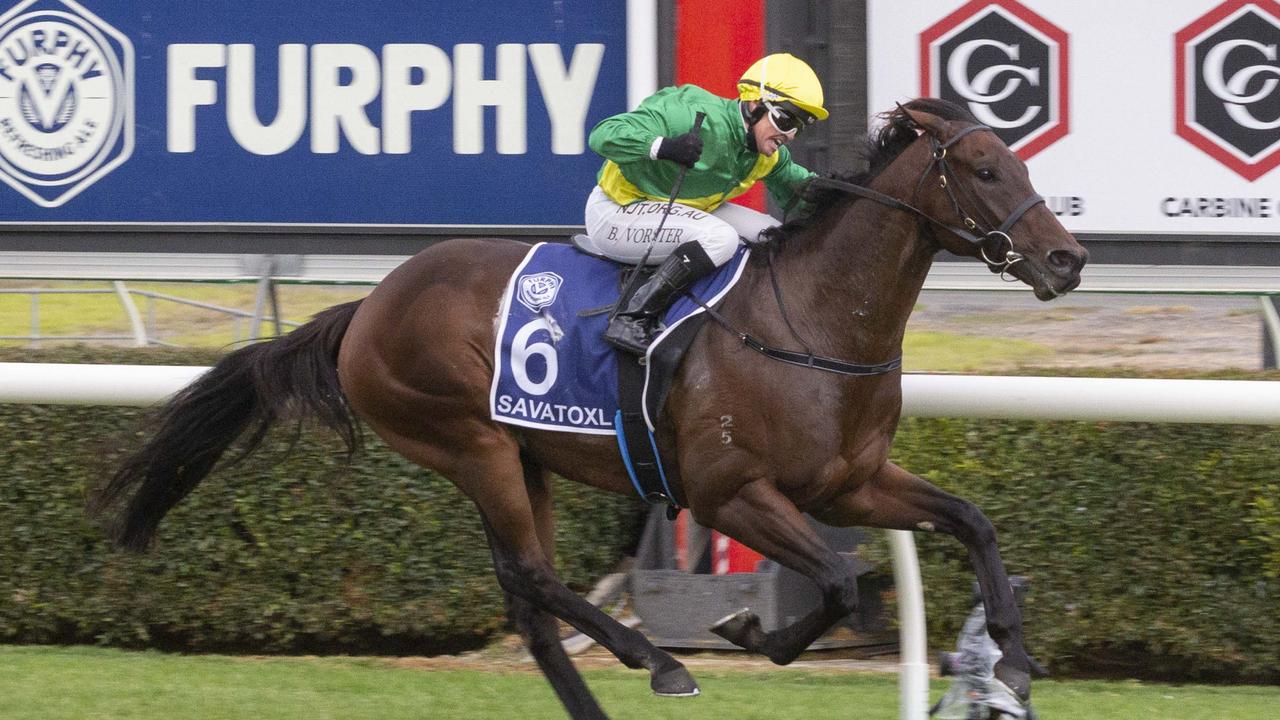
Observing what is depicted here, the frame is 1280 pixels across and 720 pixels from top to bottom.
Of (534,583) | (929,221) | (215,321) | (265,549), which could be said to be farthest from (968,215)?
(215,321)

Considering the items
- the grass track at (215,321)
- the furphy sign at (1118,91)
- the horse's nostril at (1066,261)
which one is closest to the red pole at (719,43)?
the furphy sign at (1118,91)

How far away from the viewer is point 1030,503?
4664 millimetres

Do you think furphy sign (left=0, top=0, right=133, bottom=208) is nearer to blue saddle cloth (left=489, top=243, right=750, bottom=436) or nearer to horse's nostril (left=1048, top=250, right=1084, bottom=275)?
blue saddle cloth (left=489, top=243, right=750, bottom=436)

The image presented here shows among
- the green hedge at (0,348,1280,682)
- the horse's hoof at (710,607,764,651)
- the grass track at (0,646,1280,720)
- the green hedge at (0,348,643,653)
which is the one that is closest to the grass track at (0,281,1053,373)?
the green hedge at (0,348,1280,682)

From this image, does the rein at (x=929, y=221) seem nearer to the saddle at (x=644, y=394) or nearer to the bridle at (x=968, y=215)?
the bridle at (x=968, y=215)

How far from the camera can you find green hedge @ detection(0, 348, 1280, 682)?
4.57 m

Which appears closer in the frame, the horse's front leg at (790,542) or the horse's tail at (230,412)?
the horse's front leg at (790,542)

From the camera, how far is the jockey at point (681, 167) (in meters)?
3.80

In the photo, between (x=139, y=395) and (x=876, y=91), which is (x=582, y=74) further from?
(x=139, y=395)

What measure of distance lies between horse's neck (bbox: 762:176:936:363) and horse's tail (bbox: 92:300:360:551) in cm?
127

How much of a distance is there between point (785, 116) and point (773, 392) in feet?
2.27

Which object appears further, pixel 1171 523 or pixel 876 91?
pixel 876 91

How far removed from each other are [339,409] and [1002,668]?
1.81m

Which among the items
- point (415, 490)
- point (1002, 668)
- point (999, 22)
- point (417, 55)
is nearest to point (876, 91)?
point (999, 22)
